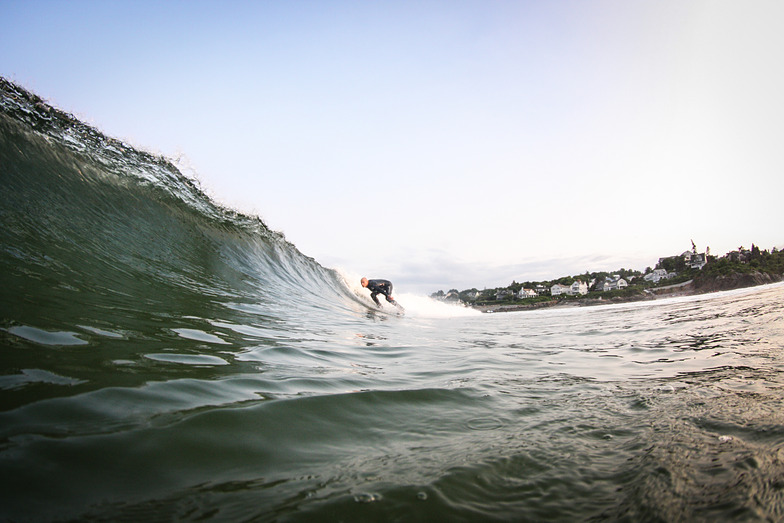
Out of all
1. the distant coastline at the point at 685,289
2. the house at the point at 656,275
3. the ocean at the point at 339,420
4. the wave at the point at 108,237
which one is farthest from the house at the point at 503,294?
the ocean at the point at 339,420

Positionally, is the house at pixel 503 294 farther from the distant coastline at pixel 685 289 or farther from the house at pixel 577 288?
the distant coastline at pixel 685 289

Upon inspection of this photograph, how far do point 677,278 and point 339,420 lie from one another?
68.3 m

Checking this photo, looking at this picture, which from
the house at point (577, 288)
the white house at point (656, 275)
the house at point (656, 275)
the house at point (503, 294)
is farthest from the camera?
the house at point (503, 294)

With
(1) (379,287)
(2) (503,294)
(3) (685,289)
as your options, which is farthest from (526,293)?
(1) (379,287)

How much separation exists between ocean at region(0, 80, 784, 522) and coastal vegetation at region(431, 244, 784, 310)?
4075cm

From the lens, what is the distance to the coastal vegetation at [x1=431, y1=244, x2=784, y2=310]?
40375mm

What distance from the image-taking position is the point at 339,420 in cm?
196

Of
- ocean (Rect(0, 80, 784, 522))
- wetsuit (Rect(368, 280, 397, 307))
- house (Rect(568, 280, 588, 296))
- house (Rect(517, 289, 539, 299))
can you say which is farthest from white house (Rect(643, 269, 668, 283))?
ocean (Rect(0, 80, 784, 522))

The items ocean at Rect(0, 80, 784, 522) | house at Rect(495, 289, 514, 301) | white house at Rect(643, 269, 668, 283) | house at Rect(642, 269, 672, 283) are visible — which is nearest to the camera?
ocean at Rect(0, 80, 784, 522)

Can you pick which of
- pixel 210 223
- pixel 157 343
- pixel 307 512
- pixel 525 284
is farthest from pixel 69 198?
pixel 525 284

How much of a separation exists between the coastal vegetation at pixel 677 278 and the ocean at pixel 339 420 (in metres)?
40.8

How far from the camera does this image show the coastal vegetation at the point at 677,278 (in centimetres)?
4038

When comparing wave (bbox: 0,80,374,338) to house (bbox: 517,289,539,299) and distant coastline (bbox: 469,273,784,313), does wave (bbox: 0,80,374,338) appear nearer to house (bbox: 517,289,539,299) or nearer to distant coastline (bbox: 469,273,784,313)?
distant coastline (bbox: 469,273,784,313)

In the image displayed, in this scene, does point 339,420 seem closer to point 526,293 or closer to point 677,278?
point 677,278
